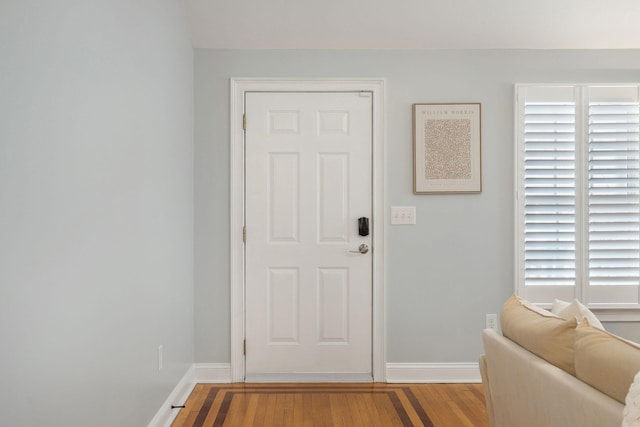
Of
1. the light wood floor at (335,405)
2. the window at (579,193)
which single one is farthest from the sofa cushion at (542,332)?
the window at (579,193)

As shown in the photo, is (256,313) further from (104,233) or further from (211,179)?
(104,233)

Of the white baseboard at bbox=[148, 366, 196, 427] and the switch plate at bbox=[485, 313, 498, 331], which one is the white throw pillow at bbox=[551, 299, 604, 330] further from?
the white baseboard at bbox=[148, 366, 196, 427]

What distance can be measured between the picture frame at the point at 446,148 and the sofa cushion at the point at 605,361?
6.45 feet

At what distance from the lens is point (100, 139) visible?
6.16 ft

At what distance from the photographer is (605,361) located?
1.40 m

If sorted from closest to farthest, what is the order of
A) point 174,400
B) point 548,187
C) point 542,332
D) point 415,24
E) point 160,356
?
1. point 542,332
2. point 160,356
3. point 174,400
4. point 415,24
5. point 548,187

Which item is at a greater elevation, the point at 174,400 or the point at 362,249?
the point at 362,249

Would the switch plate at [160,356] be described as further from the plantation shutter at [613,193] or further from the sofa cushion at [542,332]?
the plantation shutter at [613,193]

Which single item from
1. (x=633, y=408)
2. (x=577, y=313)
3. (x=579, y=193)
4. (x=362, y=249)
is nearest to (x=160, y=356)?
(x=362, y=249)

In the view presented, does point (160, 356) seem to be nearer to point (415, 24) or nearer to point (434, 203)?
point (434, 203)

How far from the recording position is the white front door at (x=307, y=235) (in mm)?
3496

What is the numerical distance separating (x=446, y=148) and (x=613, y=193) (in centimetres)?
119

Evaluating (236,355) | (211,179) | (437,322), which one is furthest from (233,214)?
(437,322)

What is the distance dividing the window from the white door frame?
95 cm
